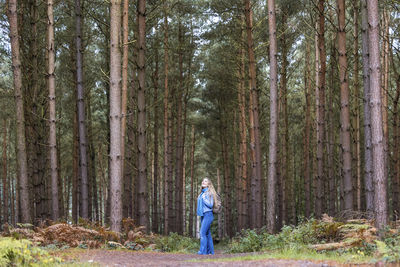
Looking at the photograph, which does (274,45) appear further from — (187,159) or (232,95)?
(187,159)

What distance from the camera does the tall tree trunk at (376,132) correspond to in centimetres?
724

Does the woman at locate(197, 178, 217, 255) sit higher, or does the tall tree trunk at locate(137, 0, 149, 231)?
the tall tree trunk at locate(137, 0, 149, 231)

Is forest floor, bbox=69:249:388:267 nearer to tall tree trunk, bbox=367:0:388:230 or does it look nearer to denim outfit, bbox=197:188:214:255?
denim outfit, bbox=197:188:214:255

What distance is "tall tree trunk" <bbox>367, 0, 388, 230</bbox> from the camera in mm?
7242

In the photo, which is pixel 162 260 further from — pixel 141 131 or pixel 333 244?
pixel 141 131

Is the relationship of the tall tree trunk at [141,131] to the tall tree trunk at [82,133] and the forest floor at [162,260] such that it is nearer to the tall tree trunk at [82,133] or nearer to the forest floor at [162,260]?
the tall tree trunk at [82,133]

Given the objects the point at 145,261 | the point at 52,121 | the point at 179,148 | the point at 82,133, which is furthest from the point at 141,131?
the point at 179,148

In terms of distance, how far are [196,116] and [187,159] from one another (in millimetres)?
8718

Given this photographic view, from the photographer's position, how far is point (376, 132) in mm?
7324

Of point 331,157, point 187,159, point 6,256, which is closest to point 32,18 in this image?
point 6,256

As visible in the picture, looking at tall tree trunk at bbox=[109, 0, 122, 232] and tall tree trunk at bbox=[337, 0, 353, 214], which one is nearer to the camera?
tall tree trunk at bbox=[109, 0, 122, 232]

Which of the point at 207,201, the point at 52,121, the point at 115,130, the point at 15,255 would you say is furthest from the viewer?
the point at 52,121

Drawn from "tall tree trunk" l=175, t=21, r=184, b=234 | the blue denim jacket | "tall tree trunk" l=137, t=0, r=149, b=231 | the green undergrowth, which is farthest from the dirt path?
"tall tree trunk" l=175, t=21, r=184, b=234

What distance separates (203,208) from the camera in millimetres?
9586
